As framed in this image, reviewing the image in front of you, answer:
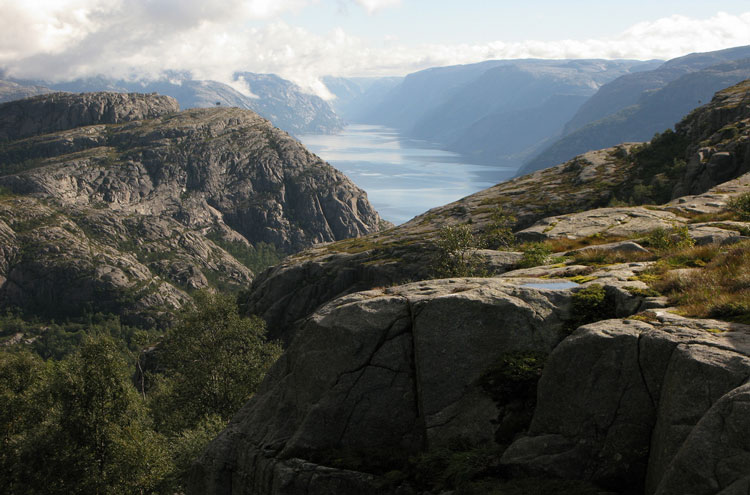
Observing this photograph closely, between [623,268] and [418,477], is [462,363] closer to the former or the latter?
[418,477]

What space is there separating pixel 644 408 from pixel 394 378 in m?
11.5

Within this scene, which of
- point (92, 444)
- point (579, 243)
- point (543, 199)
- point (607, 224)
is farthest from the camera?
point (543, 199)

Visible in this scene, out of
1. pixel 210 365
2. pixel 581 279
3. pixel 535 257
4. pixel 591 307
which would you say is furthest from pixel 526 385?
pixel 210 365

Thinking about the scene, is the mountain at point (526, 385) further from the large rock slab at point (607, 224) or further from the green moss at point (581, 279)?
the large rock slab at point (607, 224)

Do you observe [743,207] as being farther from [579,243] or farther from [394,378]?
[394,378]

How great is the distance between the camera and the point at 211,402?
56.5 meters

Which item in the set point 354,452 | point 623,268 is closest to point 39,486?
point 354,452

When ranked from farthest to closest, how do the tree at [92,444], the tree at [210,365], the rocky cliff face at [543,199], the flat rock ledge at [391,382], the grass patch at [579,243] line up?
1. the rocky cliff face at [543,199]
2. the tree at [210,365]
3. the tree at [92,444]
4. the grass patch at [579,243]
5. the flat rock ledge at [391,382]

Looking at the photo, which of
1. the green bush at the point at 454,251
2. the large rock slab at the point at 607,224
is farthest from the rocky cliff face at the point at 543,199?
the green bush at the point at 454,251

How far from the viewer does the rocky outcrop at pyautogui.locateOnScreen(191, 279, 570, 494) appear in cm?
2362

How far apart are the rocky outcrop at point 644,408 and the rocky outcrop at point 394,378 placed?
11.1 ft

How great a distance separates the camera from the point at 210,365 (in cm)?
5766

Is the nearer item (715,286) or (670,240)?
(715,286)

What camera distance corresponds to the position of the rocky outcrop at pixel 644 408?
44.0 ft
